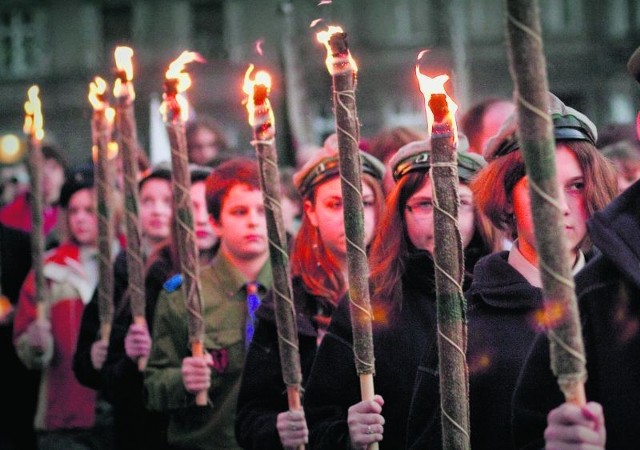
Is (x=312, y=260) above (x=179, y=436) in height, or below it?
above

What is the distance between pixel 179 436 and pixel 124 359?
0.84 m

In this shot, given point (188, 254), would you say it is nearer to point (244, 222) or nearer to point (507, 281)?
point (244, 222)

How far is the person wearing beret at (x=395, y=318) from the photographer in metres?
5.07

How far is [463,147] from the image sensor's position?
5727 mm

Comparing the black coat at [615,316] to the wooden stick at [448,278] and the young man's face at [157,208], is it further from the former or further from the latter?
the young man's face at [157,208]

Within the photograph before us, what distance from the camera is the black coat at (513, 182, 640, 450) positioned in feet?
10.8

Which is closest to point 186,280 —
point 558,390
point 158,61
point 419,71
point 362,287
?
point 362,287

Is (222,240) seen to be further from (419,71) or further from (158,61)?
(158,61)

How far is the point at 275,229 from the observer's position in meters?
5.33

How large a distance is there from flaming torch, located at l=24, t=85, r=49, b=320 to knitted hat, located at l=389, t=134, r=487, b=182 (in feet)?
10.5

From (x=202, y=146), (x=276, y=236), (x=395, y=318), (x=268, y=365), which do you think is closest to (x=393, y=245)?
(x=395, y=318)

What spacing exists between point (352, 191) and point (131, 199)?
2793mm

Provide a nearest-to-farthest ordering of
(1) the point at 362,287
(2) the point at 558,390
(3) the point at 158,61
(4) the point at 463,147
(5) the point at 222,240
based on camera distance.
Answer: (2) the point at 558,390 → (1) the point at 362,287 → (4) the point at 463,147 → (5) the point at 222,240 → (3) the point at 158,61

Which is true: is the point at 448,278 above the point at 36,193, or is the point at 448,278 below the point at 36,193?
below
